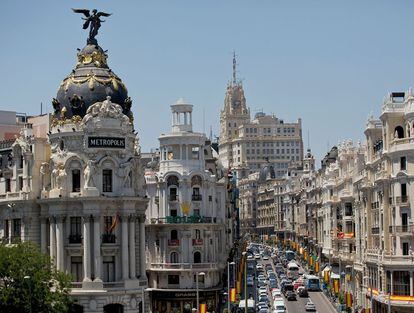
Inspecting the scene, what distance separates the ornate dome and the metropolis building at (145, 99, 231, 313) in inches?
1053

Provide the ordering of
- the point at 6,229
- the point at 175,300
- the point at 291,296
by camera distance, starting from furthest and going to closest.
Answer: the point at 291,296
the point at 175,300
the point at 6,229

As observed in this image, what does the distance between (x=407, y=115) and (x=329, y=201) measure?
61.7m

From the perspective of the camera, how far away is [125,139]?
340 feet

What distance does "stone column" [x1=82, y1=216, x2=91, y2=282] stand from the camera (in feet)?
330

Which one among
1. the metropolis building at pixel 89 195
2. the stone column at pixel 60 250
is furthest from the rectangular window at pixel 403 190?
the stone column at pixel 60 250

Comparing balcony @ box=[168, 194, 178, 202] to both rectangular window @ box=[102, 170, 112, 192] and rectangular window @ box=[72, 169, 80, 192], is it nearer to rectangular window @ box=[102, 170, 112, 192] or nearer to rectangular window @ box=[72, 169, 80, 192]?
rectangular window @ box=[102, 170, 112, 192]

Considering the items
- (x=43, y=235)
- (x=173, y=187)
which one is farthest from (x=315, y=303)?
(x=43, y=235)

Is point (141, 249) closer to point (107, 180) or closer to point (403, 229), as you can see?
point (107, 180)

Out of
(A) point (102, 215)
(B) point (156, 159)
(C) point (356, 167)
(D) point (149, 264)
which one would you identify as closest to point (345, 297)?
(C) point (356, 167)

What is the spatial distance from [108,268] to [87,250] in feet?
11.0

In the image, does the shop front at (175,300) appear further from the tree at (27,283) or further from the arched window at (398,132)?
the arched window at (398,132)

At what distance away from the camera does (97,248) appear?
10100cm

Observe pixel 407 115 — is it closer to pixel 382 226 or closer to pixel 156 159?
pixel 382 226

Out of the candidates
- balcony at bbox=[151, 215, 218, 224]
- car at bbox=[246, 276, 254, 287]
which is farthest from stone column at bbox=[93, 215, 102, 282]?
car at bbox=[246, 276, 254, 287]
